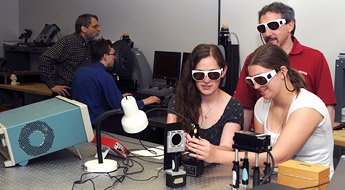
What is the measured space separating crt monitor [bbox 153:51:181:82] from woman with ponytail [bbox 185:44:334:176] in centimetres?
266

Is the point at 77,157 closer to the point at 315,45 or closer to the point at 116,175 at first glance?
the point at 116,175

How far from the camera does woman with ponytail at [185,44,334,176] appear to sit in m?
1.94

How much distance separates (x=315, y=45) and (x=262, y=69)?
2.01 meters

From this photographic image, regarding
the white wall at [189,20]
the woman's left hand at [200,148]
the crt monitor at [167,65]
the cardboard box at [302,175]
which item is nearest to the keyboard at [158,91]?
the crt monitor at [167,65]

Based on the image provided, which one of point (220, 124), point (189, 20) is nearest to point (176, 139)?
point (220, 124)

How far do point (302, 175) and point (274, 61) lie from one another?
2.19 feet

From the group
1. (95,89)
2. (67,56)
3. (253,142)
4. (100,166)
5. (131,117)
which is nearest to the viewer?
(253,142)

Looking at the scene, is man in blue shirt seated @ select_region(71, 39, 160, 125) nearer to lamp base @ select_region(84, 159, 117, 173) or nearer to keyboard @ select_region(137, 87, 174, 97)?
keyboard @ select_region(137, 87, 174, 97)

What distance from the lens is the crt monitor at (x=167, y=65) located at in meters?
4.79

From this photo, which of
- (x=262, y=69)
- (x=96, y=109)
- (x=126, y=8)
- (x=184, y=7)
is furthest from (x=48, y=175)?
(x=126, y=8)

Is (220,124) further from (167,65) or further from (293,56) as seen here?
(167,65)

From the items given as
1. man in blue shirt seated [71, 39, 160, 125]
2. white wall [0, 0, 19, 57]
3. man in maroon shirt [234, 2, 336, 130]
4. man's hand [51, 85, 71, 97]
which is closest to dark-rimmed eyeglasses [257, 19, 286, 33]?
man in maroon shirt [234, 2, 336, 130]

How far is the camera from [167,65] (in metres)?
4.89

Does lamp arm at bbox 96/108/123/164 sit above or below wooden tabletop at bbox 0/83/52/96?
above
